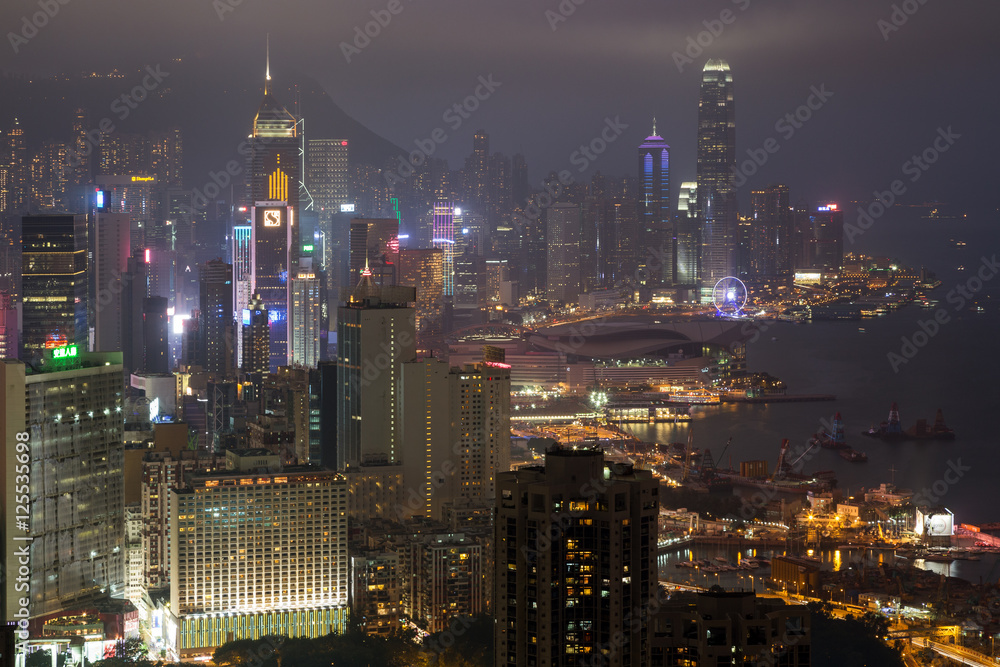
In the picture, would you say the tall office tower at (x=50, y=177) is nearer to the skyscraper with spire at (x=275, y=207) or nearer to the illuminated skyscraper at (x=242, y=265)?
the illuminated skyscraper at (x=242, y=265)

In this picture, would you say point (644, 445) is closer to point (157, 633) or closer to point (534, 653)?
point (157, 633)

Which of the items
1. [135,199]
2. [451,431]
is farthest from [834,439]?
[135,199]

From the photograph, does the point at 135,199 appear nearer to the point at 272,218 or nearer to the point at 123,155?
the point at 123,155

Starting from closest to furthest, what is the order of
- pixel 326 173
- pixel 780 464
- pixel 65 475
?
pixel 65 475, pixel 780 464, pixel 326 173

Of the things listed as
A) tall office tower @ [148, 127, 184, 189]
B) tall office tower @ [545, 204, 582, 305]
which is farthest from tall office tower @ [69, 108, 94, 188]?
tall office tower @ [545, 204, 582, 305]

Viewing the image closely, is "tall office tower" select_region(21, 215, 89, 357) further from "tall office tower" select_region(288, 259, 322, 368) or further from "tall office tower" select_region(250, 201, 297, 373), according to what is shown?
"tall office tower" select_region(250, 201, 297, 373)

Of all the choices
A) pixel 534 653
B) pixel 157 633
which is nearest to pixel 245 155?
pixel 157 633

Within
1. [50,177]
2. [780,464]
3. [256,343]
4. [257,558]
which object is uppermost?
[50,177]
